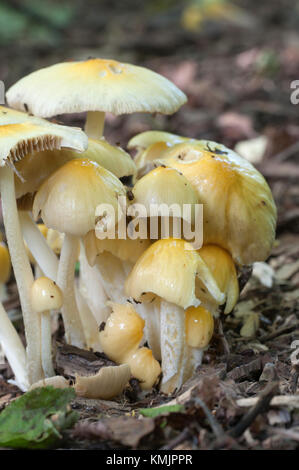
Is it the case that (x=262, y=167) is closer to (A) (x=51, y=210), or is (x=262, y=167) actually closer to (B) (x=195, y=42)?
(A) (x=51, y=210)

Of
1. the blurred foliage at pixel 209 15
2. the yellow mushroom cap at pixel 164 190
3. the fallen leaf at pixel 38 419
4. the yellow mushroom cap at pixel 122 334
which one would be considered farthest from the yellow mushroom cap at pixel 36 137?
the blurred foliage at pixel 209 15

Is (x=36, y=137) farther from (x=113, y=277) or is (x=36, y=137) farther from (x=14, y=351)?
(x=14, y=351)

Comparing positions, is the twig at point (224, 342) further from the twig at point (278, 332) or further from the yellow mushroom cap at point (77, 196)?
the yellow mushroom cap at point (77, 196)

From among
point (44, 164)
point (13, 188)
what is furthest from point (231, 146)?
point (13, 188)

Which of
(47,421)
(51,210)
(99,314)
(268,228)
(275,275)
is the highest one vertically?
(51,210)

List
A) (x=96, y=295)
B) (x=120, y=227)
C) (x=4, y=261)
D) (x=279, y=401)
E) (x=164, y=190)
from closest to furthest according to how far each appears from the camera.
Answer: (x=279, y=401) < (x=164, y=190) < (x=120, y=227) < (x=96, y=295) < (x=4, y=261)
